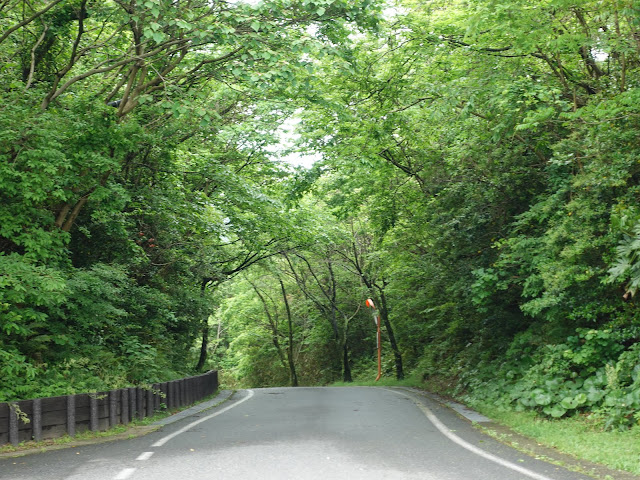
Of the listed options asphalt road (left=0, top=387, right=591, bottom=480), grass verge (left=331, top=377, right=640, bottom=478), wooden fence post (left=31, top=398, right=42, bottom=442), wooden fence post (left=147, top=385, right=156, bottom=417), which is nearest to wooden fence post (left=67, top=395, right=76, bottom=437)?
wooden fence post (left=31, top=398, right=42, bottom=442)

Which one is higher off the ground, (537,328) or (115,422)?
(537,328)

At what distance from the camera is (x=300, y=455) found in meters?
7.22

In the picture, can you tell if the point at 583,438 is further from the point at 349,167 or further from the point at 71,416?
the point at 349,167

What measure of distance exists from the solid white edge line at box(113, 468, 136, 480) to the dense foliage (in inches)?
138

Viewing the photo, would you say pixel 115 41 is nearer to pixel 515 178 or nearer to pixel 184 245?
pixel 184 245

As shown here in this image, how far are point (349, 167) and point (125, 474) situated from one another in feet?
31.1

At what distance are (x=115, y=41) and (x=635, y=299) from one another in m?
12.0

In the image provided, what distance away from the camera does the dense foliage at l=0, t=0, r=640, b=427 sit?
9.30 m

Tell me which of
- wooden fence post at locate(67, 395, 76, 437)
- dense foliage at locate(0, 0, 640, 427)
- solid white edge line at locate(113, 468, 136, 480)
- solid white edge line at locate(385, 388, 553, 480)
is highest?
dense foliage at locate(0, 0, 640, 427)

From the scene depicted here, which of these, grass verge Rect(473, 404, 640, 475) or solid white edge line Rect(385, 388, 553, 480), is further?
grass verge Rect(473, 404, 640, 475)

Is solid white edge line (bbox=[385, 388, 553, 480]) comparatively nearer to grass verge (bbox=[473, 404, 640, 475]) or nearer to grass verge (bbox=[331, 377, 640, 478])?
grass verge (bbox=[331, 377, 640, 478])

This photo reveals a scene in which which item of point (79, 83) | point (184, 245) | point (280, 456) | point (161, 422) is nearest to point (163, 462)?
point (280, 456)

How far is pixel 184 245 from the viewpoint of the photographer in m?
18.5

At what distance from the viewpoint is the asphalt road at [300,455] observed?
625 cm
